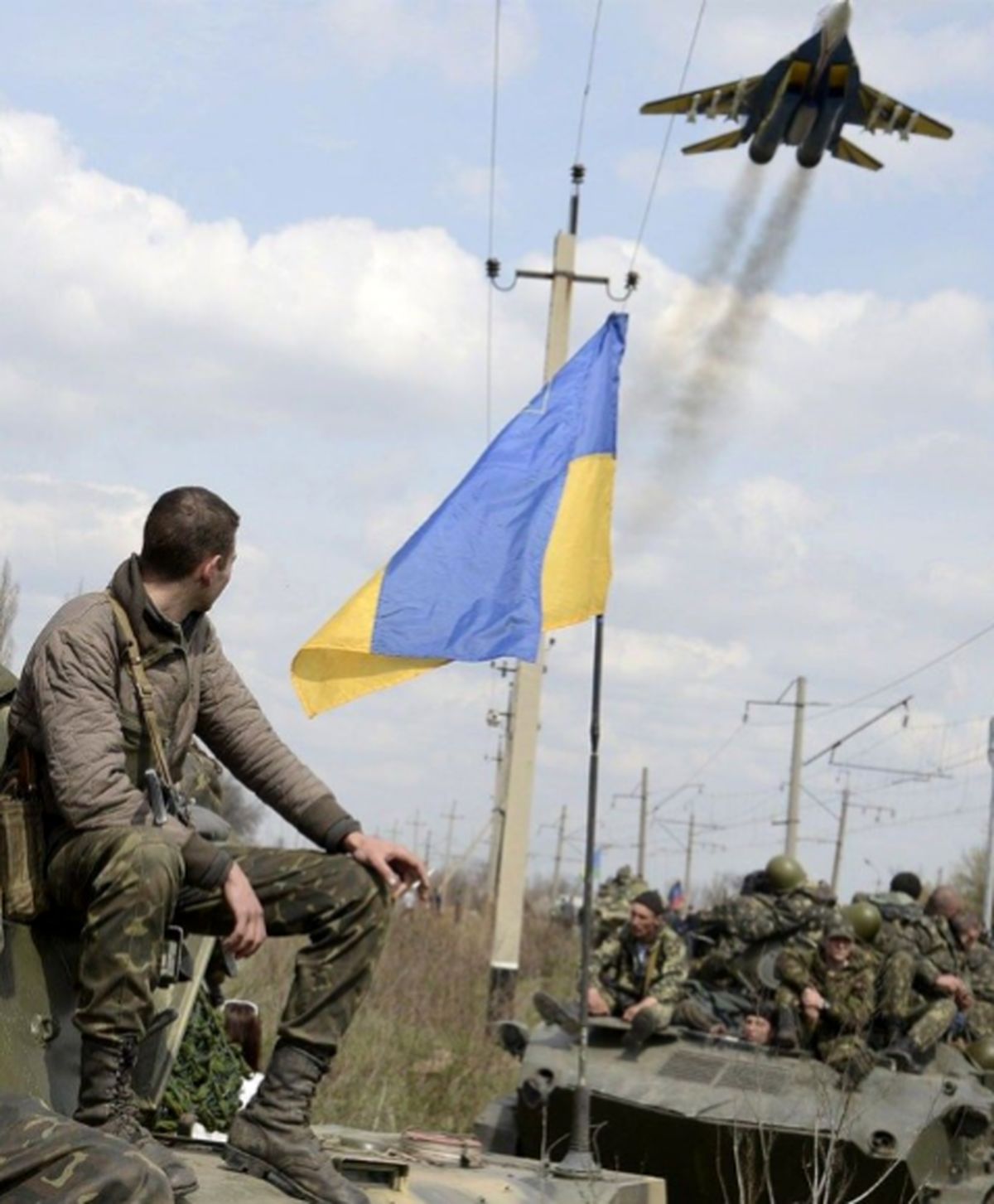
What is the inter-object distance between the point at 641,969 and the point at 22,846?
9.54 m

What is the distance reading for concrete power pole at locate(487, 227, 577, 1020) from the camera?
72.1 ft

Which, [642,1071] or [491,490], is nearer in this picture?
[491,490]

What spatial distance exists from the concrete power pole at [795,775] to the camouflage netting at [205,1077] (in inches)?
1390

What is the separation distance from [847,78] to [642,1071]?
17434 mm

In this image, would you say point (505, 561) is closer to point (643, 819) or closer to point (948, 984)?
point (948, 984)

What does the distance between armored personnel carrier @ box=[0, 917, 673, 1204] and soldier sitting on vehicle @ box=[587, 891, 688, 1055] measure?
7.26 m

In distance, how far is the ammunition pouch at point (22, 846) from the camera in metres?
5.33

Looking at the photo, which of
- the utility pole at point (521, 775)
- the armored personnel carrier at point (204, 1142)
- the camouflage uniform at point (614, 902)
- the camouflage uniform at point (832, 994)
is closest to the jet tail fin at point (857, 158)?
the utility pole at point (521, 775)

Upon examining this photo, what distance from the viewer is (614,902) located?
1753 cm

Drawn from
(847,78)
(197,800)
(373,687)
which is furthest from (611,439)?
(847,78)

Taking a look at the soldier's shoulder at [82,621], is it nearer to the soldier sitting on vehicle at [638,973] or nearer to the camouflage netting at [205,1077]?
the camouflage netting at [205,1077]

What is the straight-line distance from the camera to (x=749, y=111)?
29.5 m

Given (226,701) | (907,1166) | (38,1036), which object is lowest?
(907,1166)

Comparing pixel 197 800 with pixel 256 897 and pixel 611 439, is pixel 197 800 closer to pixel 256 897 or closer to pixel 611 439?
pixel 256 897
